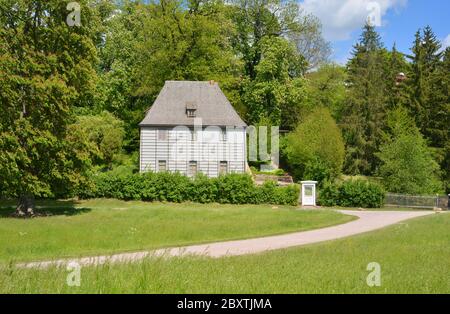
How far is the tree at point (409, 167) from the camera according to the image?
4447cm

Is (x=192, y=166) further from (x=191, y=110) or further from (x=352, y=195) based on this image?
(x=352, y=195)

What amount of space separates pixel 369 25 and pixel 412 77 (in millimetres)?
10192

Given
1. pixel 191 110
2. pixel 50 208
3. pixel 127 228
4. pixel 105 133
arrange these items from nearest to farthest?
pixel 127 228 < pixel 50 208 < pixel 105 133 < pixel 191 110

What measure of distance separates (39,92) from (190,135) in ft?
62.9

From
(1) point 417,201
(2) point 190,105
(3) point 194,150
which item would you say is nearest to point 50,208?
(3) point 194,150

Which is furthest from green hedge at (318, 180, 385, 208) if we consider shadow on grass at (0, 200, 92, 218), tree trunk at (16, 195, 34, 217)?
tree trunk at (16, 195, 34, 217)

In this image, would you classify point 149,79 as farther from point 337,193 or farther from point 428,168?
point 428,168

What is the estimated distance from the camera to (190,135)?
45969 millimetres

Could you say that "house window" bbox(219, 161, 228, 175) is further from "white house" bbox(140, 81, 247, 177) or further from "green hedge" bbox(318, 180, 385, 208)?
"green hedge" bbox(318, 180, 385, 208)

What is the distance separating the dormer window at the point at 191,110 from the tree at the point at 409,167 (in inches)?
749

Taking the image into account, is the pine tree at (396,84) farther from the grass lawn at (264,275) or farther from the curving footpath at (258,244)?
the grass lawn at (264,275)

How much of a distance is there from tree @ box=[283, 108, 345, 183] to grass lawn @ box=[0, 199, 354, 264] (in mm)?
19672

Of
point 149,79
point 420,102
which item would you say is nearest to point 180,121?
point 149,79

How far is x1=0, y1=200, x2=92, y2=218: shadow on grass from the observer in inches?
1180
